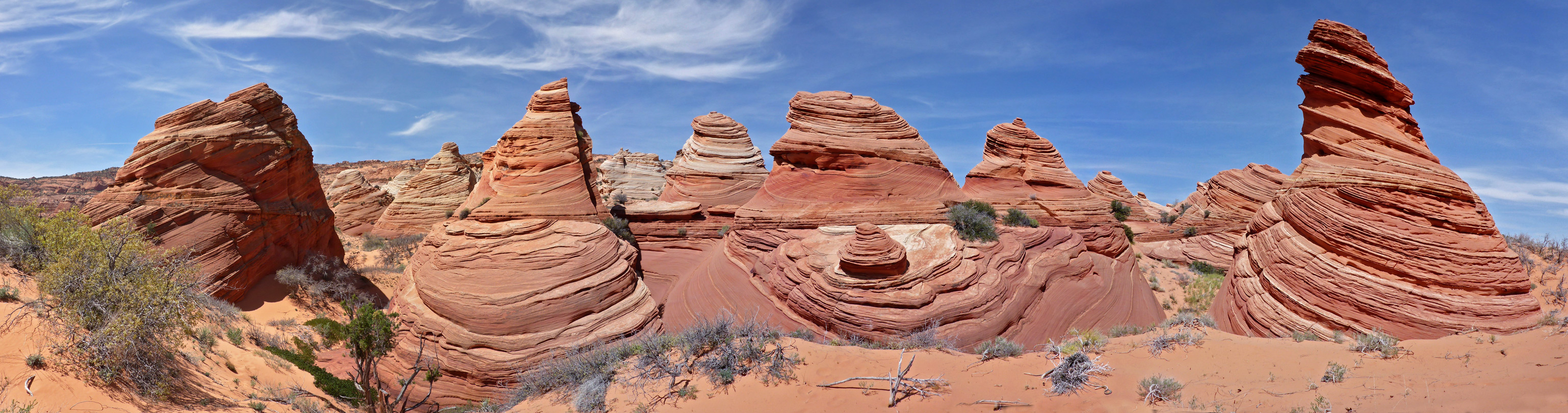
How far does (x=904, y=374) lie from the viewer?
10.2 m

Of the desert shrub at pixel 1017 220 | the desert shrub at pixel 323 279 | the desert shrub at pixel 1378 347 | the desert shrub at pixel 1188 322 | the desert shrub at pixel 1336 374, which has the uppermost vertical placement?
the desert shrub at pixel 1017 220

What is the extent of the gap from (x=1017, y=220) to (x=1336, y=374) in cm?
1047

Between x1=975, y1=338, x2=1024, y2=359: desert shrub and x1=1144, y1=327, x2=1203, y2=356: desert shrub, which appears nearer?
x1=1144, y1=327, x2=1203, y2=356: desert shrub

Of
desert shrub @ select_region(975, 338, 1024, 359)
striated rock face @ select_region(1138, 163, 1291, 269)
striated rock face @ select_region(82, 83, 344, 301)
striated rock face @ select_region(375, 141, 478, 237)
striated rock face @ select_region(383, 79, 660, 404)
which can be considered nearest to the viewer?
desert shrub @ select_region(975, 338, 1024, 359)

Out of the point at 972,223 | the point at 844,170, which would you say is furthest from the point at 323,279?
the point at 972,223

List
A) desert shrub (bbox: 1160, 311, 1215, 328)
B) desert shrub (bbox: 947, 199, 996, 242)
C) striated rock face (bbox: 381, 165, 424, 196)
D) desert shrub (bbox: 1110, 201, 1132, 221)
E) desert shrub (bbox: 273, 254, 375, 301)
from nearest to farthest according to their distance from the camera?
1. desert shrub (bbox: 1160, 311, 1215, 328)
2. desert shrub (bbox: 947, 199, 996, 242)
3. desert shrub (bbox: 273, 254, 375, 301)
4. desert shrub (bbox: 1110, 201, 1132, 221)
5. striated rock face (bbox: 381, 165, 424, 196)

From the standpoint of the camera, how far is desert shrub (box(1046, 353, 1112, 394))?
942cm

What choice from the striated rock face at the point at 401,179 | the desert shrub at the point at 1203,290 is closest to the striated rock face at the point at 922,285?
the desert shrub at the point at 1203,290

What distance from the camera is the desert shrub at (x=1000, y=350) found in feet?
37.1

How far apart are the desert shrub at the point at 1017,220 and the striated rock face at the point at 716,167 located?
8.78m

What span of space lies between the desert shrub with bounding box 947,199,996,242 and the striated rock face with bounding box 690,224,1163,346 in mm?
252

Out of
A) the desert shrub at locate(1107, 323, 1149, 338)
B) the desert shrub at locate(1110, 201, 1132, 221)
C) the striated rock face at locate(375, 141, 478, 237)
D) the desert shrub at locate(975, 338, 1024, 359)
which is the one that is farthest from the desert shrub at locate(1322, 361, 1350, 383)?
the striated rock face at locate(375, 141, 478, 237)

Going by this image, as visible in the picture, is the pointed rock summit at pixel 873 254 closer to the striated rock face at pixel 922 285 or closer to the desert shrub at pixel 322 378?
the striated rock face at pixel 922 285

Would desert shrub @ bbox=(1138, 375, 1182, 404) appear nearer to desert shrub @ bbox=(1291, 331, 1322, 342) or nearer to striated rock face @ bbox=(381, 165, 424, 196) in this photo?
desert shrub @ bbox=(1291, 331, 1322, 342)
